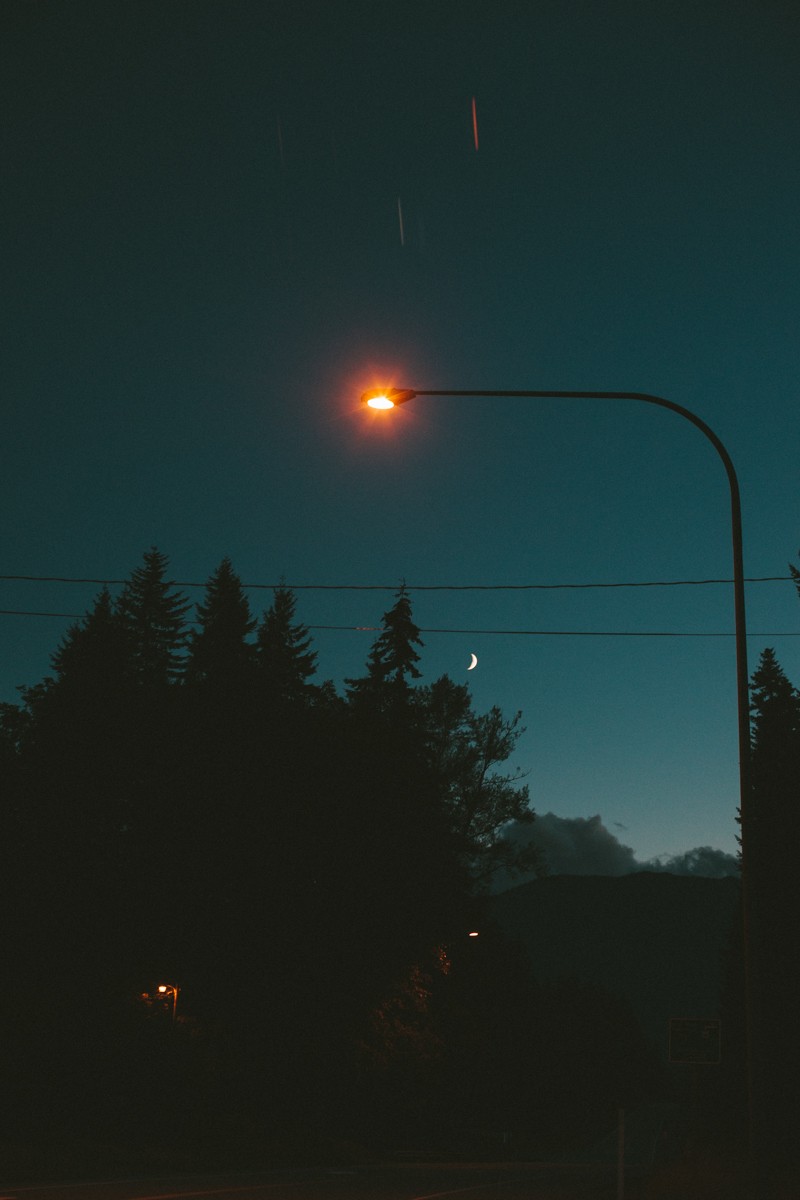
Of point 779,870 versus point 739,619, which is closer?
point 739,619

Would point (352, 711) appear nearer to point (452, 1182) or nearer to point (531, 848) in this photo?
point (531, 848)

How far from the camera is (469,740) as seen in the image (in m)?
50.9

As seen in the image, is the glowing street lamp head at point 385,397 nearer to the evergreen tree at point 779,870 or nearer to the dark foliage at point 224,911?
the dark foliage at point 224,911

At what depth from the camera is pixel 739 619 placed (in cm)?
1341

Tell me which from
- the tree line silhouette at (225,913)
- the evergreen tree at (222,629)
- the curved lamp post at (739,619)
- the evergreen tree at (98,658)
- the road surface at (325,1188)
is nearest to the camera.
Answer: the curved lamp post at (739,619)

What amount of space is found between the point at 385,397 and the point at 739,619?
194 inches

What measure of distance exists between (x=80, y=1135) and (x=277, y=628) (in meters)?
38.4

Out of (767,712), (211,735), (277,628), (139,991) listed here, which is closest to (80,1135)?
(139,991)

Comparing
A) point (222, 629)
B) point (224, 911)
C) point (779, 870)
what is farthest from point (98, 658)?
point (779, 870)

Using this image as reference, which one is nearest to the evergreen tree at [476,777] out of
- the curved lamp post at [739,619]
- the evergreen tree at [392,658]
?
the evergreen tree at [392,658]

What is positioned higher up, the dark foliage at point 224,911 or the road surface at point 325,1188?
the dark foliage at point 224,911

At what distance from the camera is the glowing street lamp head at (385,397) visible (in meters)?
14.0

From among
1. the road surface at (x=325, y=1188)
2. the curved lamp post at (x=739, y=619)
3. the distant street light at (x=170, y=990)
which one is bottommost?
the road surface at (x=325, y=1188)

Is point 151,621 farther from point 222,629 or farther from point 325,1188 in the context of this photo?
point 325,1188
